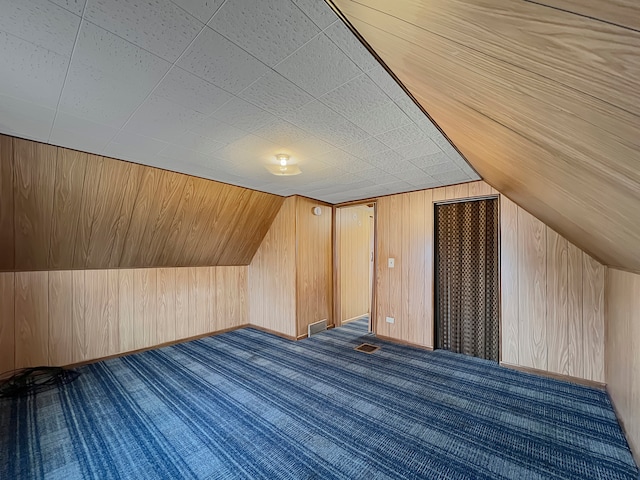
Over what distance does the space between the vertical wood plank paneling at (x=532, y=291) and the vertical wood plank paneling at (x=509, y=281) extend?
0.04 m

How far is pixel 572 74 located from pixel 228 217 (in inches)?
151

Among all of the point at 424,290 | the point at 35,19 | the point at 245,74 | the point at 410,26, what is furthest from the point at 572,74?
the point at 424,290

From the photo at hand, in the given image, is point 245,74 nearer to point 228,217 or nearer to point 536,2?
point 536,2

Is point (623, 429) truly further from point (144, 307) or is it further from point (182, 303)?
point (144, 307)

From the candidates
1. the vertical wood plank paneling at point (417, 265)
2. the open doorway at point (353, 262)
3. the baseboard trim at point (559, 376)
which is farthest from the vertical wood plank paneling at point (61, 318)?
the baseboard trim at point (559, 376)

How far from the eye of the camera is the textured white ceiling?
3.51 ft

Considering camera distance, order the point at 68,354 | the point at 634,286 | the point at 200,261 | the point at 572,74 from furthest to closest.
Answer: the point at 200,261 → the point at 68,354 → the point at 634,286 → the point at 572,74

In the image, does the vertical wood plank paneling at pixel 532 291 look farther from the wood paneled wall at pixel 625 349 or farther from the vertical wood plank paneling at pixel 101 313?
→ the vertical wood plank paneling at pixel 101 313

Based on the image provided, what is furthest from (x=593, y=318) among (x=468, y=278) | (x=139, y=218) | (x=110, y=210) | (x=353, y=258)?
(x=110, y=210)

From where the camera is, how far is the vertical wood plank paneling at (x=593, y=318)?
2611mm

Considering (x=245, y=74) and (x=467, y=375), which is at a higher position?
(x=245, y=74)

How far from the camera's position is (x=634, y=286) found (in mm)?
1796

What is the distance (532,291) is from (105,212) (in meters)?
4.75

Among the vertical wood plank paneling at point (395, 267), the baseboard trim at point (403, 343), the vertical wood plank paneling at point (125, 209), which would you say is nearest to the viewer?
the vertical wood plank paneling at point (125, 209)
